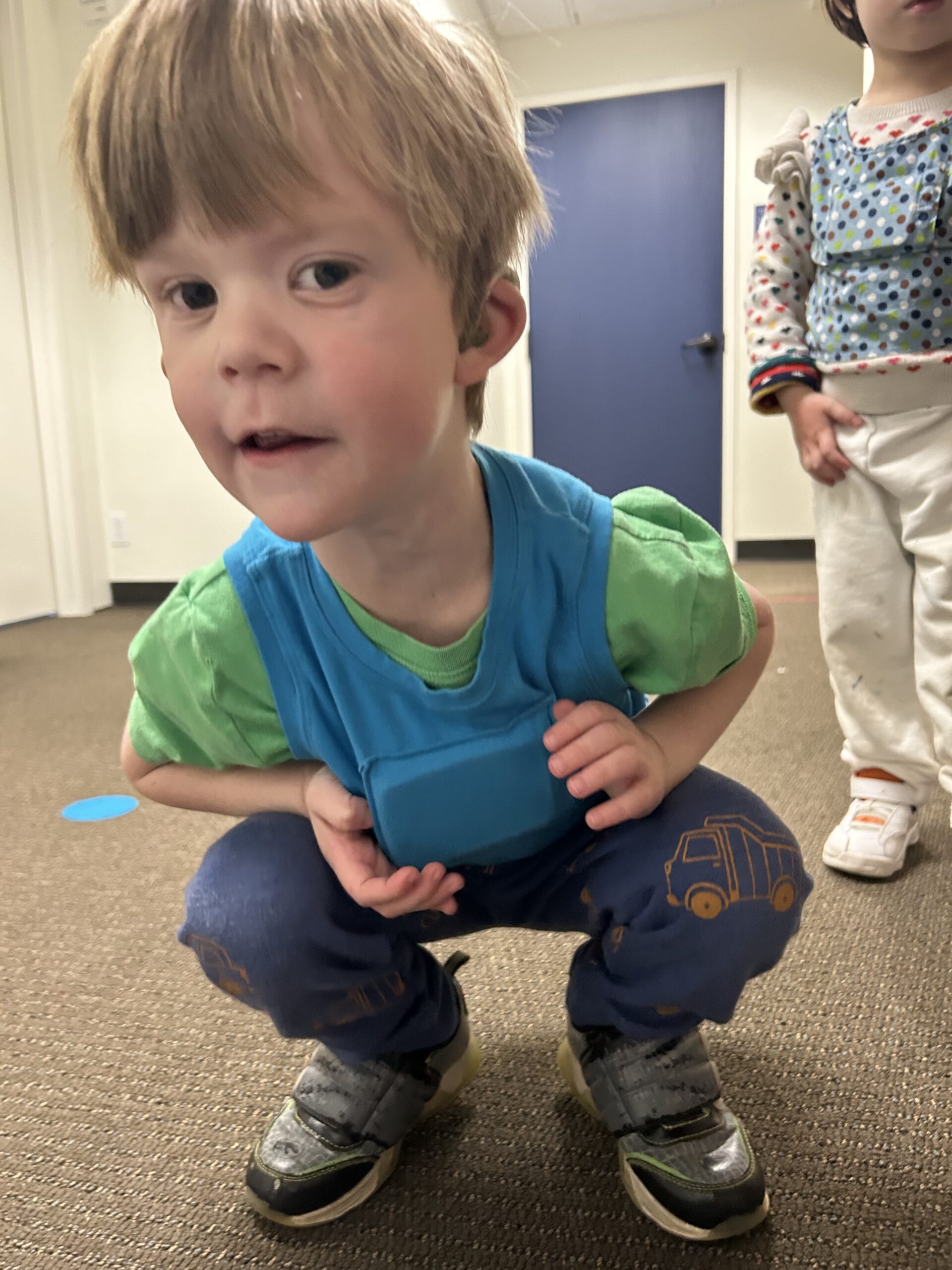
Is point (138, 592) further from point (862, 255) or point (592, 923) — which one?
point (592, 923)

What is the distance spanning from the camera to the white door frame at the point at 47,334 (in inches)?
106

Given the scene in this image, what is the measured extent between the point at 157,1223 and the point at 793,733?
1.12 metres

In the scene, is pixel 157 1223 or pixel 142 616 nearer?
pixel 157 1223

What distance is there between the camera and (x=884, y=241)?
0.93 meters

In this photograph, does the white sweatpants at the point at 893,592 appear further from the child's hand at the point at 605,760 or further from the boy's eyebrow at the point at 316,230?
the boy's eyebrow at the point at 316,230

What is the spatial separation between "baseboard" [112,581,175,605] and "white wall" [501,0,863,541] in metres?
2.03

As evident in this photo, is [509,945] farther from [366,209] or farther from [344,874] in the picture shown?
[366,209]

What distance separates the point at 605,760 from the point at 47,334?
111 inches

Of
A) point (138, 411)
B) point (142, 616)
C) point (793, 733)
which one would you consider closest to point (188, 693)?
point (793, 733)

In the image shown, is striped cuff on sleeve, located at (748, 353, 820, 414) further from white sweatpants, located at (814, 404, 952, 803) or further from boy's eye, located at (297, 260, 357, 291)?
boy's eye, located at (297, 260, 357, 291)

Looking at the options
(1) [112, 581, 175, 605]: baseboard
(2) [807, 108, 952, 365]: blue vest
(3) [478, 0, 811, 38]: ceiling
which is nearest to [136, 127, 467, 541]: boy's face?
(2) [807, 108, 952, 365]: blue vest

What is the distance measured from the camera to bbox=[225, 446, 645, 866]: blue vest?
0.56 meters

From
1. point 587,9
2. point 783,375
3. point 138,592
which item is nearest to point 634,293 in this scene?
point 587,9

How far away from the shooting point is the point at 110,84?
1.57 feet
